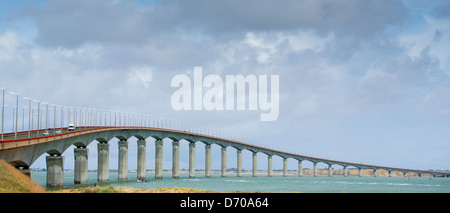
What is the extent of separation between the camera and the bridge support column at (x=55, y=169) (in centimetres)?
8162

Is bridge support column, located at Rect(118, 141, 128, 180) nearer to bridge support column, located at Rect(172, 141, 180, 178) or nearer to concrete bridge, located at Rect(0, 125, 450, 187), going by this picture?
concrete bridge, located at Rect(0, 125, 450, 187)

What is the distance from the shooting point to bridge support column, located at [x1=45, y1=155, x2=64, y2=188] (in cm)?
8162

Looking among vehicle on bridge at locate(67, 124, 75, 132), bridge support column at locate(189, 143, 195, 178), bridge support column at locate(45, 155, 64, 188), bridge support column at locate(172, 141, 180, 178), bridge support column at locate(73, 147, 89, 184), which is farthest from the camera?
bridge support column at locate(189, 143, 195, 178)

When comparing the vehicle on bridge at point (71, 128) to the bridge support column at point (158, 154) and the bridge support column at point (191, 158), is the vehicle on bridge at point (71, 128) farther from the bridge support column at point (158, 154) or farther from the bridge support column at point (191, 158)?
the bridge support column at point (191, 158)

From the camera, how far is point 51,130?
8994 centimetres

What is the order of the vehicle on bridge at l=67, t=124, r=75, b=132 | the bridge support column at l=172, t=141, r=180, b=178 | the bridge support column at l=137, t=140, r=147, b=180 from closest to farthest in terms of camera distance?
the vehicle on bridge at l=67, t=124, r=75, b=132 < the bridge support column at l=137, t=140, r=147, b=180 < the bridge support column at l=172, t=141, r=180, b=178

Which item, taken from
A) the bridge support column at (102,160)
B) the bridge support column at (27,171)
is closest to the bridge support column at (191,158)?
the bridge support column at (102,160)

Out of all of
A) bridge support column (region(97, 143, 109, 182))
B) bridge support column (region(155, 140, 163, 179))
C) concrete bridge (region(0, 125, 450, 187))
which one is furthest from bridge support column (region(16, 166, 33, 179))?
bridge support column (region(155, 140, 163, 179))

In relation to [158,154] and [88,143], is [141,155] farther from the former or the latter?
[88,143]

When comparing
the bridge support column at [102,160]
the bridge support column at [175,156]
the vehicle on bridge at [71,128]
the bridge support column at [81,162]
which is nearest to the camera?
the vehicle on bridge at [71,128]

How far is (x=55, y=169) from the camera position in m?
82.3
